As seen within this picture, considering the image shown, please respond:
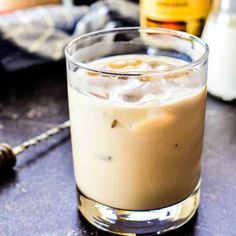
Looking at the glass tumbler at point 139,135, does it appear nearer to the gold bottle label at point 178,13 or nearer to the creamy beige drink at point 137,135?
the creamy beige drink at point 137,135

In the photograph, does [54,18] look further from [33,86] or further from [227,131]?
[227,131]

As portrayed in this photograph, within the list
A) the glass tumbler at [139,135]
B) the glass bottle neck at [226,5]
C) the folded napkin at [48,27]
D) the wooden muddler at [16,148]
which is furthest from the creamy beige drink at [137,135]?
the folded napkin at [48,27]

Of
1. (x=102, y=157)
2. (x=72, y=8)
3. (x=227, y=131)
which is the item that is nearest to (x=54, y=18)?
(x=72, y=8)

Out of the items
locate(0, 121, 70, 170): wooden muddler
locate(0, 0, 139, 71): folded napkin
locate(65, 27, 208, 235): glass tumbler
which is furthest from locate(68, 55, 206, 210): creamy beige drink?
locate(0, 0, 139, 71): folded napkin

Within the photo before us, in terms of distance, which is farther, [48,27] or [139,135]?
[48,27]

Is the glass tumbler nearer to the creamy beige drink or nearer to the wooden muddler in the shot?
the creamy beige drink

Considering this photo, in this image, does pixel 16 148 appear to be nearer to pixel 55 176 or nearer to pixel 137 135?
pixel 55 176

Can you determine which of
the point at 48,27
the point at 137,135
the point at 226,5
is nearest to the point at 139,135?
the point at 137,135
